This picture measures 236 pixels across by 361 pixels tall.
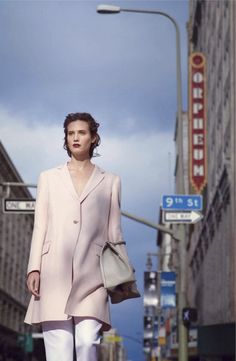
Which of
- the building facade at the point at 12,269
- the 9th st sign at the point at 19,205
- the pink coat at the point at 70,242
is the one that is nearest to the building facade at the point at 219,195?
the 9th st sign at the point at 19,205

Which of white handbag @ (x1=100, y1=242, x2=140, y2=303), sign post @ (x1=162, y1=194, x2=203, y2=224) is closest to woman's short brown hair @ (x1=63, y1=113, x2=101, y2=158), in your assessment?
white handbag @ (x1=100, y1=242, x2=140, y2=303)

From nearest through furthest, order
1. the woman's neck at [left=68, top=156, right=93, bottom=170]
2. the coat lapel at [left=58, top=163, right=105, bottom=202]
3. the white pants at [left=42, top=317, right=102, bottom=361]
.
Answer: the white pants at [left=42, top=317, right=102, bottom=361] → the coat lapel at [left=58, top=163, right=105, bottom=202] → the woman's neck at [left=68, top=156, right=93, bottom=170]

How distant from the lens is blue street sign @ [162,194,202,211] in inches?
796

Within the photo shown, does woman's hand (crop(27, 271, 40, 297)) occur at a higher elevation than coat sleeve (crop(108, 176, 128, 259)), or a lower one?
lower

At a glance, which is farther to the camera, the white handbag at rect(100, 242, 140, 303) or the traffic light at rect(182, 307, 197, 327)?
the traffic light at rect(182, 307, 197, 327)

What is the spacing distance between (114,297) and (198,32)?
57620 mm

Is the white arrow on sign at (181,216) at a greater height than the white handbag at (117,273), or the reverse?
the white arrow on sign at (181,216)

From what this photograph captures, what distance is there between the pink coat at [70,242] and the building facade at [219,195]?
24.6 metres

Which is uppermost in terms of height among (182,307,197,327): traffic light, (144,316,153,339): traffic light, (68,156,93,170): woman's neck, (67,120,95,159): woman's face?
(67,120,95,159): woman's face

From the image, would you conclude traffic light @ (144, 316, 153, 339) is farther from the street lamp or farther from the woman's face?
the woman's face

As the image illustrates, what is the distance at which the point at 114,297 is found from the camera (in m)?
5.18

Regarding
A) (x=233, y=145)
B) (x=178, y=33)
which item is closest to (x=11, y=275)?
(x=233, y=145)

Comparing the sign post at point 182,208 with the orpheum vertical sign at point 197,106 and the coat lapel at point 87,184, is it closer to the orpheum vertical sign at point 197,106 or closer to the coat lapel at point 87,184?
the coat lapel at point 87,184

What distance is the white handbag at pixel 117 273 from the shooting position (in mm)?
4957
